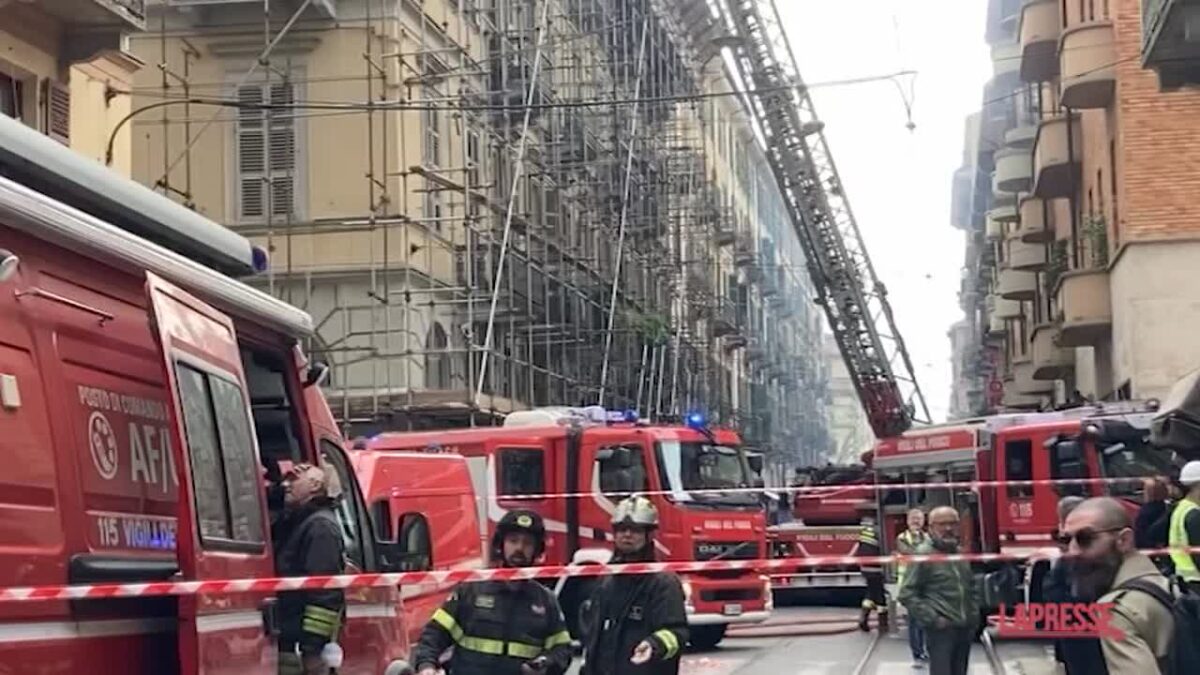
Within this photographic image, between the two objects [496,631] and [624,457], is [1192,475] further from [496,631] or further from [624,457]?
[624,457]

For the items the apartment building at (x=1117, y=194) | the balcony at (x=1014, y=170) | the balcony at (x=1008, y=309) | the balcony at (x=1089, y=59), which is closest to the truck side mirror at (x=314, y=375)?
the apartment building at (x=1117, y=194)

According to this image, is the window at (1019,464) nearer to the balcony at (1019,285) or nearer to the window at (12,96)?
the window at (12,96)

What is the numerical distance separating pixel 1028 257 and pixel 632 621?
32.4m

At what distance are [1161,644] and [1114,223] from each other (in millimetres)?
21700

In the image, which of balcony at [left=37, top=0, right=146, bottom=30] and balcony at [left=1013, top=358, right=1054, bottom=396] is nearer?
balcony at [left=37, top=0, right=146, bottom=30]

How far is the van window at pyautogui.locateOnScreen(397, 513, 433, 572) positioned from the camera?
9.34 m

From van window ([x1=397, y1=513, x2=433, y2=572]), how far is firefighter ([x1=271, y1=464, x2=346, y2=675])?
2057 mm

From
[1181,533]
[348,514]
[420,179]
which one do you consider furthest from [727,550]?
[1181,533]

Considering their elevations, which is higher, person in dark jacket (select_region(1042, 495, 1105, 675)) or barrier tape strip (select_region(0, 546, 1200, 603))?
barrier tape strip (select_region(0, 546, 1200, 603))

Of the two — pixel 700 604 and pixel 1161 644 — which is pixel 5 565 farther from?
pixel 700 604

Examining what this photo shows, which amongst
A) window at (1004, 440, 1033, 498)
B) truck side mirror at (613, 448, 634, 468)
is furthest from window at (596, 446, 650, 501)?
window at (1004, 440, 1033, 498)

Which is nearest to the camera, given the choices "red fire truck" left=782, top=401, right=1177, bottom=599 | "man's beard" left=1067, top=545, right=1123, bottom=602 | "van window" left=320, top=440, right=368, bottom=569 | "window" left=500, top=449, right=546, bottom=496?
"man's beard" left=1067, top=545, right=1123, bottom=602

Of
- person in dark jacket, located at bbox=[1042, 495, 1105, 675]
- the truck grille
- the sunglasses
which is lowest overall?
the truck grille
